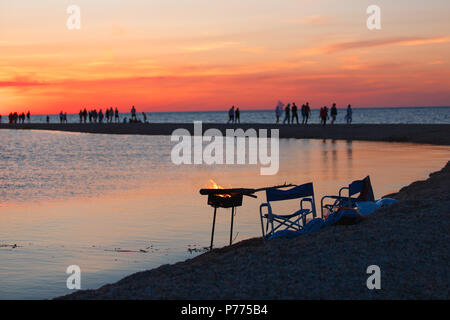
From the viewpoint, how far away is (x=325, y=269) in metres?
5.94

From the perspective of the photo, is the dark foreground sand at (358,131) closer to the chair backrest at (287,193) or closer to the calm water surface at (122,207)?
the calm water surface at (122,207)

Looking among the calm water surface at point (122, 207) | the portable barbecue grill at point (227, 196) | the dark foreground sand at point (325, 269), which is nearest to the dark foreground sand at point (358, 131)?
the calm water surface at point (122, 207)

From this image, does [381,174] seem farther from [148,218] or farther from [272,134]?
[272,134]

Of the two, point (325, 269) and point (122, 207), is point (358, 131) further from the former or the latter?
point (325, 269)

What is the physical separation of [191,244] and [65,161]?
55.1 ft

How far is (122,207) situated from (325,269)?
7.23m

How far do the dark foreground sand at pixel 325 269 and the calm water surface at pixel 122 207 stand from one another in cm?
111

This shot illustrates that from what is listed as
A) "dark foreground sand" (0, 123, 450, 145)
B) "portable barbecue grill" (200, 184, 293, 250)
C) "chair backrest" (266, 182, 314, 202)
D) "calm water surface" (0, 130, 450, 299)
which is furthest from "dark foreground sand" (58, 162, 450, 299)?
"dark foreground sand" (0, 123, 450, 145)

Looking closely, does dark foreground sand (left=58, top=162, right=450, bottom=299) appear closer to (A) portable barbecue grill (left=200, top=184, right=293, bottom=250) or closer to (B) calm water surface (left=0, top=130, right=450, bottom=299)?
(A) portable barbecue grill (left=200, top=184, right=293, bottom=250)

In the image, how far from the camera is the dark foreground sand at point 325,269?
17.7 feet

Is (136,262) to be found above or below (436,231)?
below

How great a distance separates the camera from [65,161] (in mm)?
24656

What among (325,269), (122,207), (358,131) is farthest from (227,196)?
(358,131)
